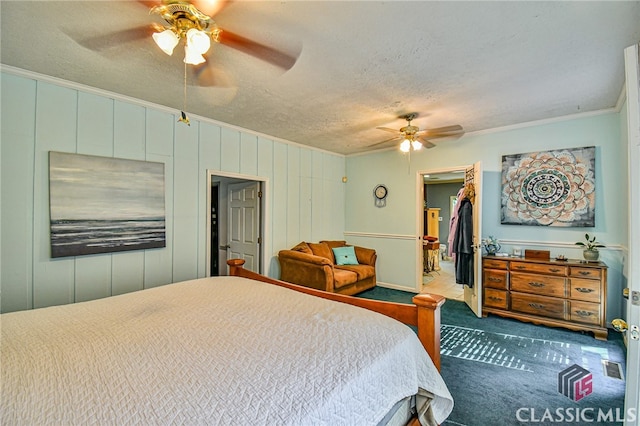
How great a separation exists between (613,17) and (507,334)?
2.92 metres

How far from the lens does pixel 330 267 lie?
3920 mm

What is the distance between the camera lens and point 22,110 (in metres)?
2.32

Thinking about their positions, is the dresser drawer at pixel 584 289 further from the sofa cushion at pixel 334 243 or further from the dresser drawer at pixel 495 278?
the sofa cushion at pixel 334 243

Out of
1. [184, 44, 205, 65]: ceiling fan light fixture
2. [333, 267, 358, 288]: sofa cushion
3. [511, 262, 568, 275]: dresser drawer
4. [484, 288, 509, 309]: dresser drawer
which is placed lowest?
[484, 288, 509, 309]: dresser drawer

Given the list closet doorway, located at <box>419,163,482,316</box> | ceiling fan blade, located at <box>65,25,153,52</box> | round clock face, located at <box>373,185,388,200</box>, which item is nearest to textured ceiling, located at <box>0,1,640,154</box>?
ceiling fan blade, located at <box>65,25,153,52</box>

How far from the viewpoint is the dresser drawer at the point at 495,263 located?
353 centimetres

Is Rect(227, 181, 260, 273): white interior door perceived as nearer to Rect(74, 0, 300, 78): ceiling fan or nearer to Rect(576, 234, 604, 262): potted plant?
Rect(74, 0, 300, 78): ceiling fan

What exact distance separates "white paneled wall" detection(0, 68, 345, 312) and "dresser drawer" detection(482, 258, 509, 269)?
2951 mm

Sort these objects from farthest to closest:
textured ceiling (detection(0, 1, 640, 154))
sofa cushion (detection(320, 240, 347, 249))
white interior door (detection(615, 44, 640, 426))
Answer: sofa cushion (detection(320, 240, 347, 249))
textured ceiling (detection(0, 1, 640, 154))
white interior door (detection(615, 44, 640, 426))

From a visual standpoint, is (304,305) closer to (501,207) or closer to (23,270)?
(23,270)

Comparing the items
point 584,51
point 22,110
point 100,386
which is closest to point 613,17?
point 584,51

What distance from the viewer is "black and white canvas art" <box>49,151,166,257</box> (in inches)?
96.7

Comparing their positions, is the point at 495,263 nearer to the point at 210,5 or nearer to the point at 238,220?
the point at 238,220

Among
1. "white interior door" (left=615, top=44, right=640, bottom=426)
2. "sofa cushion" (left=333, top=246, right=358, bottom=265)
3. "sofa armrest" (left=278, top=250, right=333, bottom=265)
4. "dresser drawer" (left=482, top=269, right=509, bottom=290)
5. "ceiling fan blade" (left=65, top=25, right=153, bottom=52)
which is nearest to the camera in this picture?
"white interior door" (left=615, top=44, right=640, bottom=426)
